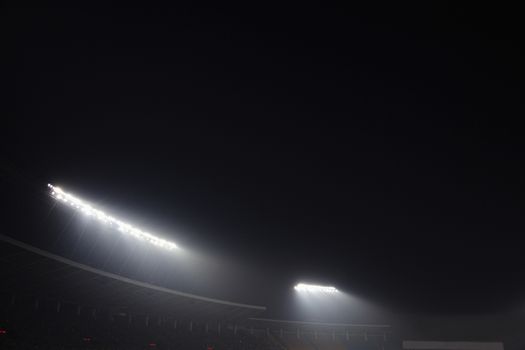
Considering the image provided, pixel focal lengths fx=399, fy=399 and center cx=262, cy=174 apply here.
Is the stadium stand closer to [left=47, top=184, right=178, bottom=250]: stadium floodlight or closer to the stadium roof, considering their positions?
the stadium roof

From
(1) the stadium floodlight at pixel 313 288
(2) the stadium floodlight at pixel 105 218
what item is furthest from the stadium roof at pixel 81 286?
→ (1) the stadium floodlight at pixel 313 288

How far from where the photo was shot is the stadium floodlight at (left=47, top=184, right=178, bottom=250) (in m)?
21.8

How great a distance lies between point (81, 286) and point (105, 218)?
4.40 meters

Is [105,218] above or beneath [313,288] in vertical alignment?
above

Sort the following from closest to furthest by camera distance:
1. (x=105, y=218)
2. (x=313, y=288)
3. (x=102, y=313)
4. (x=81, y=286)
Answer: (x=81, y=286) → (x=105, y=218) → (x=102, y=313) → (x=313, y=288)

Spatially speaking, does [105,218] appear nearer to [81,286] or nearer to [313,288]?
[81,286]

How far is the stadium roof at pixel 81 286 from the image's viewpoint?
18469mm

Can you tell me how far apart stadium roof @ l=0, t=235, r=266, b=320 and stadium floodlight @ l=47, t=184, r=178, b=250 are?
12.3 feet

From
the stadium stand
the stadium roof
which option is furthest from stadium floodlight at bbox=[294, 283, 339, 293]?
the stadium roof

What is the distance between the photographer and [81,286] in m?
24.1

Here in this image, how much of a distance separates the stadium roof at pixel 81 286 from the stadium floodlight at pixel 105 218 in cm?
376

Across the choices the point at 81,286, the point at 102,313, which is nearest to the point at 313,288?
the point at 102,313

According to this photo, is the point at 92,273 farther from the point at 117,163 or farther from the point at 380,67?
the point at 380,67

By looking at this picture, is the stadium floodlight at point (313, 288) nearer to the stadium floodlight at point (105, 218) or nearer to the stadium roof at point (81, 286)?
the stadium roof at point (81, 286)
